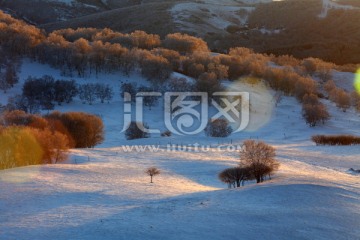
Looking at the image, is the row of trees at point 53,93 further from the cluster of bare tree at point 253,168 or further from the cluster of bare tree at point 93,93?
the cluster of bare tree at point 253,168

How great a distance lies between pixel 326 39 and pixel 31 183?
5833 inches

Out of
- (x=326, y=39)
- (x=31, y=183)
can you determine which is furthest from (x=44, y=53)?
(x=326, y=39)

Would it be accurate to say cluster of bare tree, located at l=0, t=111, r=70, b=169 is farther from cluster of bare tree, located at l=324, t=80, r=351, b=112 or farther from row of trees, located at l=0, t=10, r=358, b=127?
cluster of bare tree, located at l=324, t=80, r=351, b=112

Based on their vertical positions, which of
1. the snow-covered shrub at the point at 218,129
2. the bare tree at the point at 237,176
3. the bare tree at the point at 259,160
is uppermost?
the snow-covered shrub at the point at 218,129

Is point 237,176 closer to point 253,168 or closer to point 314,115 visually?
point 253,168

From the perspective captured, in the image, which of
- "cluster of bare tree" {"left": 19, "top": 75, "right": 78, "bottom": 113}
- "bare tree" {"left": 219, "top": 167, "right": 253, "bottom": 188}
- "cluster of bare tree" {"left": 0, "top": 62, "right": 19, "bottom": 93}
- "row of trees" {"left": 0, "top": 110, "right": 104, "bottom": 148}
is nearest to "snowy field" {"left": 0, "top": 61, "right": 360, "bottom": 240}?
"bare tree" {"left": 219, "top": 167, "right": 253, "bottom": 188}

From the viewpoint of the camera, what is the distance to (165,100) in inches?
2889

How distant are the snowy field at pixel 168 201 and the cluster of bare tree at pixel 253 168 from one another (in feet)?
3.00

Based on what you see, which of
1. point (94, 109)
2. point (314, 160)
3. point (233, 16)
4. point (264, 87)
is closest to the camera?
point (314, 160)

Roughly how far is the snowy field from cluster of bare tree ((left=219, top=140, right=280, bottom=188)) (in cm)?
91

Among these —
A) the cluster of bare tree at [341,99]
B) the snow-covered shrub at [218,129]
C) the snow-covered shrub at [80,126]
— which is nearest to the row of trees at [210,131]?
the snow-covered shrub at [218,129]

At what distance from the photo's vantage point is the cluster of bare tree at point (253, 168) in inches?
1208

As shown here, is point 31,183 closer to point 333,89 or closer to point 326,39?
point 333,89

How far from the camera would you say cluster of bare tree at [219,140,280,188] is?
101ft
